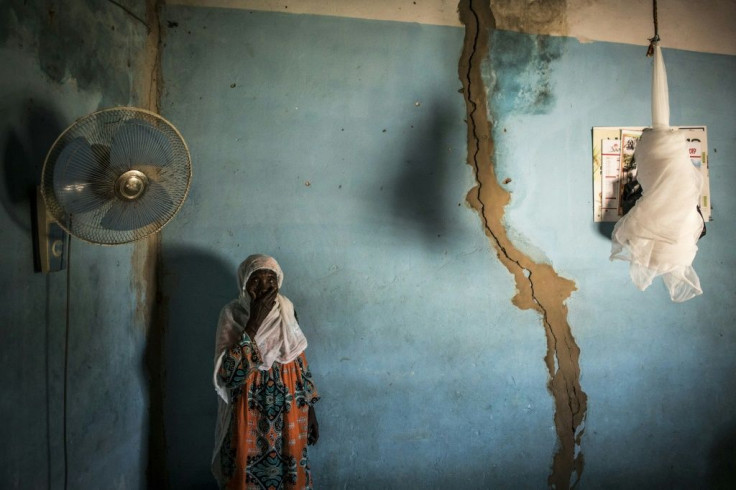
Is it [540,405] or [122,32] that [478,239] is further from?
[122,32]

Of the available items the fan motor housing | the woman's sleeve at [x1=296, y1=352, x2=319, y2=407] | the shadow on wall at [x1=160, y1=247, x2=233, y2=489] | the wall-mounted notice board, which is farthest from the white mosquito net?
the fan motor housing

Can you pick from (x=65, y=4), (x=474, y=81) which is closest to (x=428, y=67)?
(x=474, y=81)

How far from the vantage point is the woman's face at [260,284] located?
214 centimetres

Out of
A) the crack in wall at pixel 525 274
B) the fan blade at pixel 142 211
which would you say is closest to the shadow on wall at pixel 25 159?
the fan blade at pixel 142 211

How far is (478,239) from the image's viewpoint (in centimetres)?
259

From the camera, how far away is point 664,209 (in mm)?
2135

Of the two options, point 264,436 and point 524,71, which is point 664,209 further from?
point 264,436

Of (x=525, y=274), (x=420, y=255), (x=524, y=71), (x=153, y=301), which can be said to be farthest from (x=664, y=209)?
(x=153, y=301)

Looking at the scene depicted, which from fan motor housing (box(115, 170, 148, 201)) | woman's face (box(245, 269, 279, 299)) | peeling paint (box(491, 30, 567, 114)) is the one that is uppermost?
peeling paint (box(491, 30, 567, 114))

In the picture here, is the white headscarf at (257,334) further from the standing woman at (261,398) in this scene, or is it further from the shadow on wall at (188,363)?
the shadow on wall at (188,363)

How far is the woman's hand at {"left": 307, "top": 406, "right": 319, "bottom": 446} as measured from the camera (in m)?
2.33

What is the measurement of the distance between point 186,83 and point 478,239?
1.58m

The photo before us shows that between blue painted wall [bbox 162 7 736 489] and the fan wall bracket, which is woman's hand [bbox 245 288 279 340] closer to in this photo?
blue painted wall [bbox 162 7 736 489]

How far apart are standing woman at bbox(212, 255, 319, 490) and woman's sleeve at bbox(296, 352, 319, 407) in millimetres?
18
